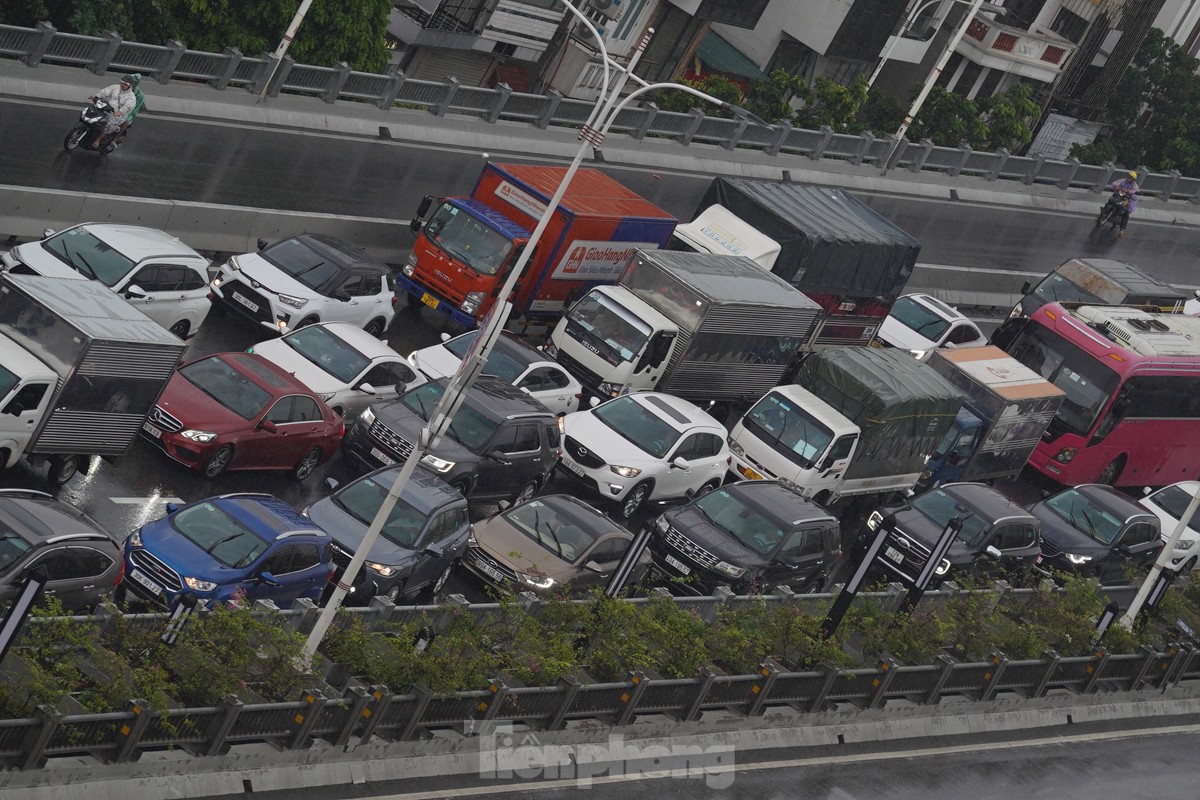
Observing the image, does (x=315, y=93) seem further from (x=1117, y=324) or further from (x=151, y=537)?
(x=151, y=537)

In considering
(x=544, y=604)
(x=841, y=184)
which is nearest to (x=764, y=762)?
(x=544, y=604)

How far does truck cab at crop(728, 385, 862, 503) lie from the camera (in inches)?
1233

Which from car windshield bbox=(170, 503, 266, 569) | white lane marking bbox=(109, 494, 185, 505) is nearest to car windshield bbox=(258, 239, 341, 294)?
white lane marking bbox=(109, 494, 185, 505)

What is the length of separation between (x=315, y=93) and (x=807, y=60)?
98.8 ft

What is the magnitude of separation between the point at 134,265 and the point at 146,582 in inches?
299

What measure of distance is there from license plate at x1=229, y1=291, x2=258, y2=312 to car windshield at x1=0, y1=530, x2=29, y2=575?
36.2 feet

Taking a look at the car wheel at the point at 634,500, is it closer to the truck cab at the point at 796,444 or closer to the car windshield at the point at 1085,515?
the truck cab at the point at 796,444

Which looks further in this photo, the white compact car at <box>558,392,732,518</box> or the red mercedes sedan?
the white compact car at <box>558,392,732,518</box>

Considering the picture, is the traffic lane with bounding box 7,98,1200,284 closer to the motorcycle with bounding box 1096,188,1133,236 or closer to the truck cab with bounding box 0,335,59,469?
the motorcycle with bounding box 1096,188,1133,236

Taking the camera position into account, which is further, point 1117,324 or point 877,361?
point 1117,324

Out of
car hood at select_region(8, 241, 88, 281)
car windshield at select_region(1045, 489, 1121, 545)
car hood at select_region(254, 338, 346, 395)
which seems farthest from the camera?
car windshield at select_region(1045, 489, 1121, 545)

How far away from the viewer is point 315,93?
3962 centimetres

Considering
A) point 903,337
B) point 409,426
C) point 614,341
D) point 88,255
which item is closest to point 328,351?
point 409,426

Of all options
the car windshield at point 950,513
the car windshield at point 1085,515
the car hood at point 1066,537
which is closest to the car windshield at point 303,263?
the car windshield at point 950,513
